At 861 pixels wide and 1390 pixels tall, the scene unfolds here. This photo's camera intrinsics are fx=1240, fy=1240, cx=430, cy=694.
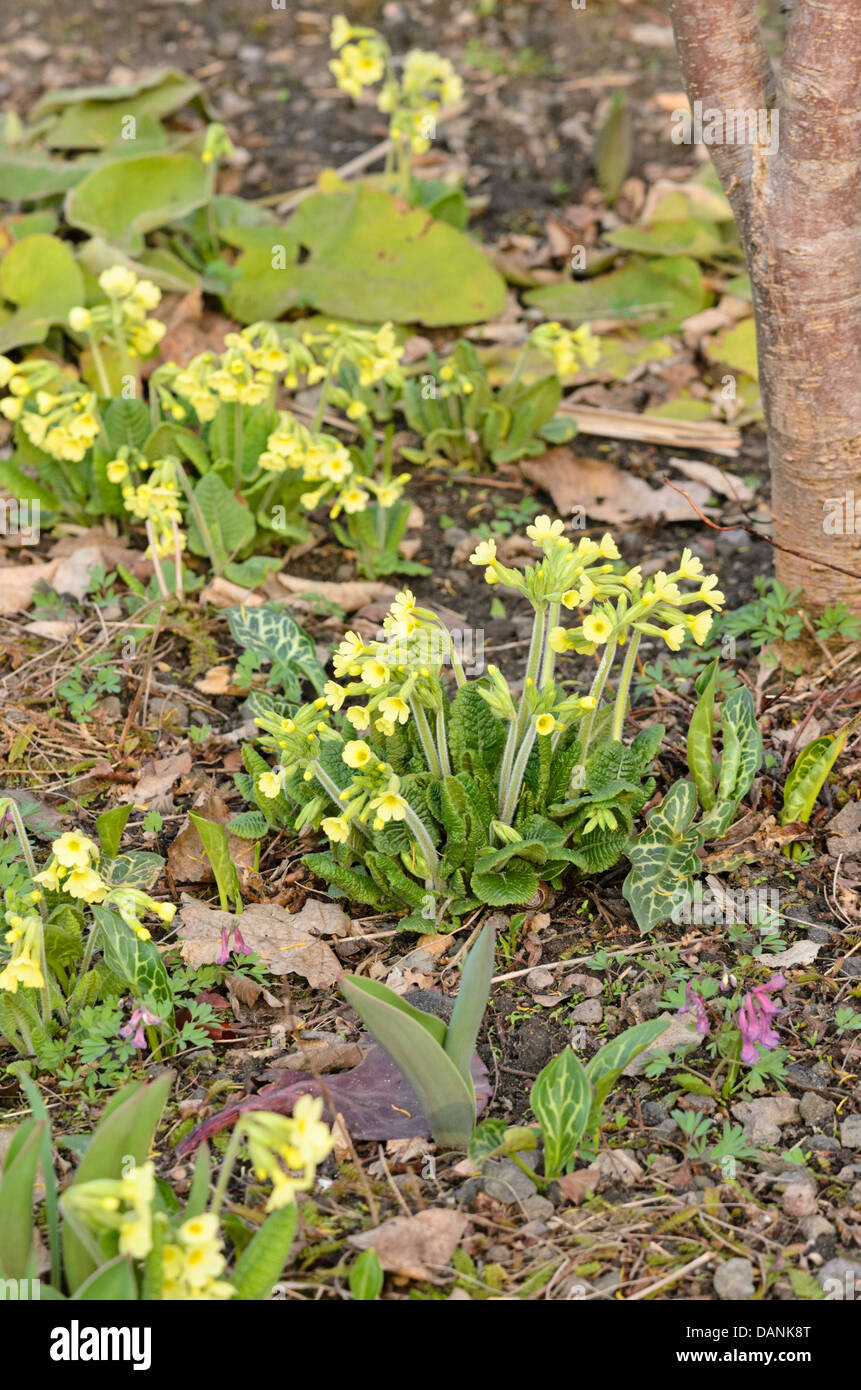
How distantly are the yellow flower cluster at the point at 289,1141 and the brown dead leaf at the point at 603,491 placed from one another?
232 centimetres

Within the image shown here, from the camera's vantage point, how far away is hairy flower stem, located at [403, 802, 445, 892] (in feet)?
7.14

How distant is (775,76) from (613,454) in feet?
4.07

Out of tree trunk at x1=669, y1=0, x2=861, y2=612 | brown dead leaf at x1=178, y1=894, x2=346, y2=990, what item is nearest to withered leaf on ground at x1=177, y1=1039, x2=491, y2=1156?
brown dead leaf at x1=178, y1=894, x2=346, y2=990

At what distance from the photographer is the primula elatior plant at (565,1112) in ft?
6.07

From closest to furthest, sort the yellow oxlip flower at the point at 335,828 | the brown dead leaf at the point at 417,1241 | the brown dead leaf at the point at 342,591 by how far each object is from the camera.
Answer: the brown dead leaf at the point at 417,1241, the yellow oxlip flower at the point at 335,828, the brown dead leaf at the point at 342,591

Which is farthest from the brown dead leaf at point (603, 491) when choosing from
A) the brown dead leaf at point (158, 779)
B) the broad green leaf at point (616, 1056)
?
the broad green leaf at point (616, 1056)

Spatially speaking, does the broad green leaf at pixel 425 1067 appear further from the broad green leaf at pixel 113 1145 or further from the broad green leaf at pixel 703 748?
the broad green leaf at pixel 703 748

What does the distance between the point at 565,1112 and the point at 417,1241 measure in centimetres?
28

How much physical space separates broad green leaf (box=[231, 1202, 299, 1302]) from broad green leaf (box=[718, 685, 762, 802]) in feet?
3.88

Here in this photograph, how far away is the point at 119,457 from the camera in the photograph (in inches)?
120
